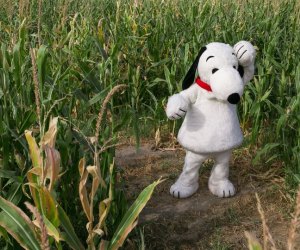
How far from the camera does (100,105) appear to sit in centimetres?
294

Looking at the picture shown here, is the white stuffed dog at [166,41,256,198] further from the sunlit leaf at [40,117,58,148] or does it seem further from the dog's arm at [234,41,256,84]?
the sunlit leaf at [40,117,58,148]

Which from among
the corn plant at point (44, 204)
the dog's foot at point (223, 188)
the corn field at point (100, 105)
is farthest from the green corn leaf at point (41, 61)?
the dog's foot at point (223, 188)

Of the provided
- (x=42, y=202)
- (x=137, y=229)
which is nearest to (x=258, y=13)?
(x=137, y=229)

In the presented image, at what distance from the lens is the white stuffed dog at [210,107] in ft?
6.93

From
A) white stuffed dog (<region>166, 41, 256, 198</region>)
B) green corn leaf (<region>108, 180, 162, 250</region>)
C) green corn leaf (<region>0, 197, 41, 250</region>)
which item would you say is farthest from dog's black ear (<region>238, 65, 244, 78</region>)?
green corn leaf (<region>0, 197, 41, 250</region>)

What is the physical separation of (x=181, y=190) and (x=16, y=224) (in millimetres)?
1133

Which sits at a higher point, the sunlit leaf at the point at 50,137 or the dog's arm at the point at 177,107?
the sunlit leaf at the point at 50,137

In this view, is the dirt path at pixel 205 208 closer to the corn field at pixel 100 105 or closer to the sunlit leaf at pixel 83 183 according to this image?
the corn field at pixel 100 105

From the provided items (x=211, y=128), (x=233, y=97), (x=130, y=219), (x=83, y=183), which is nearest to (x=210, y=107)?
(x=211, y=128)

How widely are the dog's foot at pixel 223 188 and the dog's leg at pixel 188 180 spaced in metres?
0.10

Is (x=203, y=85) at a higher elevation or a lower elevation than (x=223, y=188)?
higher

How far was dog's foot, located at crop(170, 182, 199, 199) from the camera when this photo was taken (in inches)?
93.3

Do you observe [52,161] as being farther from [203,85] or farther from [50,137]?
[203,85]

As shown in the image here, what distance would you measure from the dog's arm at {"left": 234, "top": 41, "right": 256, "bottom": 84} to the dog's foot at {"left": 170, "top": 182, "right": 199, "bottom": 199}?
632 mm
